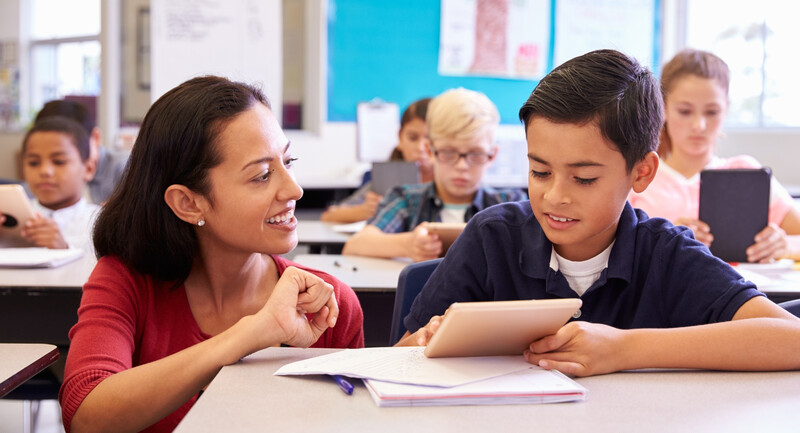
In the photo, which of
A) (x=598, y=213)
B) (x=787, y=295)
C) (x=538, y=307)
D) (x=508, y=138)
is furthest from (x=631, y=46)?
(x=538, y=307)

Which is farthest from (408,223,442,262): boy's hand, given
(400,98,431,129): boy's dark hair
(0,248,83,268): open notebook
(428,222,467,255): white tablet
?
(400,98,431,129): boy's dark hair

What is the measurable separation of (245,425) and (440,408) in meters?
→ 0.23

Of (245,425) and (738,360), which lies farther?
(738,360)

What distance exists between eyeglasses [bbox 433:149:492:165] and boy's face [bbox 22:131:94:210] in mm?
1378

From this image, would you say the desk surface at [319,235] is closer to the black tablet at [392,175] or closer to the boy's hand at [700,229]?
the black tablet at [392,175]

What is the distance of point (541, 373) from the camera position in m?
1.00

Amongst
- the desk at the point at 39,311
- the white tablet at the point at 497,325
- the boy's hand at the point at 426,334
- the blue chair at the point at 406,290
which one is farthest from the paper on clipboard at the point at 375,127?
the white tablet at the point at 497,325

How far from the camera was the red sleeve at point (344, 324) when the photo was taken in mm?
1376

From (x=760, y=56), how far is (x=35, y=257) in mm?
4396

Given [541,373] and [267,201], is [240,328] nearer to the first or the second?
[267,201]

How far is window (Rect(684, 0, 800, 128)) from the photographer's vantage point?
4.71m

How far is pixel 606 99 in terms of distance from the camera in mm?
1238

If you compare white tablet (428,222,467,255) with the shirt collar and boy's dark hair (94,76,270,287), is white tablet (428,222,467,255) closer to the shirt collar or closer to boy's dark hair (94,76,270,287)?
the shirt collar

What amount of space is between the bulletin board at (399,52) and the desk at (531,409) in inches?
162
